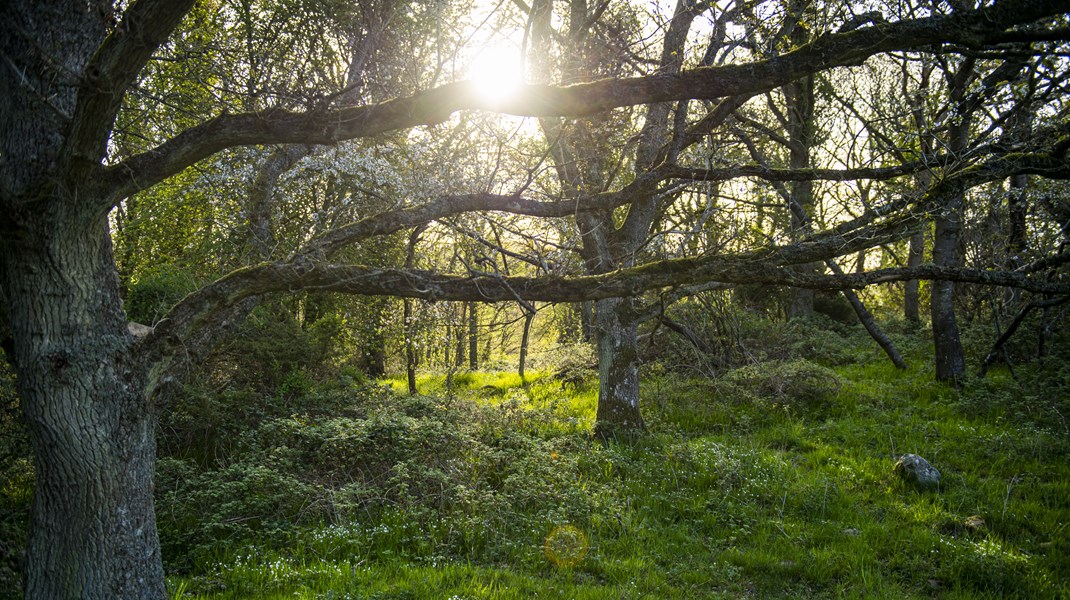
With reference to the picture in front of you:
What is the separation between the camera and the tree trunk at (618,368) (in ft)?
32.2

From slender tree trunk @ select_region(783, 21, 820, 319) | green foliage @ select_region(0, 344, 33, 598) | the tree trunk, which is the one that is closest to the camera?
green foliage @ select_region(0, 344, 33, 598)

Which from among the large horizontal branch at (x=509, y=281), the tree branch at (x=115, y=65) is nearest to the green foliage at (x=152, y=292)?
the large horizontal branch at (x=509, y=281)

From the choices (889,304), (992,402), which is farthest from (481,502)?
(889,304)

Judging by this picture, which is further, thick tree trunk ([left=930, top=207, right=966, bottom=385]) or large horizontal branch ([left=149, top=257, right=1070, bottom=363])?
thick tree trunk ([left=930, top=207, right=966, bottom=385])

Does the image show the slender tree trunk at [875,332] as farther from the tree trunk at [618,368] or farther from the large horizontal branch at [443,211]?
the large horizontal branch at [443,211]

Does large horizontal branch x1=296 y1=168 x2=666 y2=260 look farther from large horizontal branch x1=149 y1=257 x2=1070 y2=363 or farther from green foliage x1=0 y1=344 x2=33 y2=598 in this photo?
green foliage x1=0 y1=344 x2=33 y2=598

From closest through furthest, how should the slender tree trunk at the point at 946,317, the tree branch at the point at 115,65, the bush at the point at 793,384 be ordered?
the tree branch at the point at 115,65 → the bush at the point at 793,384 → the slender tree trunk at the point at 946,317

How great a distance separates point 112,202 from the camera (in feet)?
13.7

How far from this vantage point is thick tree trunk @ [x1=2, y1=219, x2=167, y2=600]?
4113 millimetres

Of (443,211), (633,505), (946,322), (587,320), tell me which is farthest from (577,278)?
(587,320)

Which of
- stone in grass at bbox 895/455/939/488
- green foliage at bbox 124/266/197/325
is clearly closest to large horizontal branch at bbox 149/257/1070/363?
stone in grass at bbox 895/455/939/488

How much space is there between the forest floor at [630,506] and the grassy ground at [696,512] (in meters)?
0.03

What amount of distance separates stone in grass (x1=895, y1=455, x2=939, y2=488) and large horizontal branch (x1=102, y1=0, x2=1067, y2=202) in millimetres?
5619

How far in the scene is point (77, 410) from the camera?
163 inches
